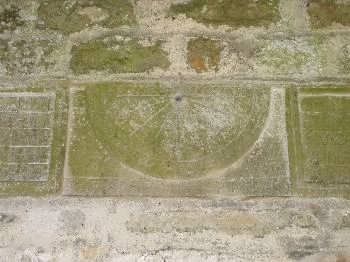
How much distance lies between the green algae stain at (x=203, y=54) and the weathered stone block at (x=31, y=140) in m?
5.15

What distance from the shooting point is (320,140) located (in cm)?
2095

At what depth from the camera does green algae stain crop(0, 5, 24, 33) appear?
23.3m

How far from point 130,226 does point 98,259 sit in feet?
4.94

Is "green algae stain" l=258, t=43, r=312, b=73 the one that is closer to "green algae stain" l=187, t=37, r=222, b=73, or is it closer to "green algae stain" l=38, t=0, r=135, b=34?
"green algae stain" l=187, t=37, r=222, b=73

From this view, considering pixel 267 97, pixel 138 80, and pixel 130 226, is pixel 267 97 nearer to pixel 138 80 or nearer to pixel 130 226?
pixel 138 80

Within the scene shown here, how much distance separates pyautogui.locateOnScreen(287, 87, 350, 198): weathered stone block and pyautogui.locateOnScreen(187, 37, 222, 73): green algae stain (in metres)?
3.24

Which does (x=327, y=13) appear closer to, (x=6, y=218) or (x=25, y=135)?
(x=25, y=135)

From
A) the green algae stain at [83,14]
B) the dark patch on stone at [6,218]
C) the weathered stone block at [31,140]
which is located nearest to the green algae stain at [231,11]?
the green algae stain at [83,14]

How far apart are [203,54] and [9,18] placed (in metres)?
8.10

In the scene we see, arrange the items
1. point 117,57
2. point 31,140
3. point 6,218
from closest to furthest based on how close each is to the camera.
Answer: point 6,218 → point 31,140 → point 117,57

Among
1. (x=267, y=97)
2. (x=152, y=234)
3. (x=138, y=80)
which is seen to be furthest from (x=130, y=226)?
(x=267, y=97)

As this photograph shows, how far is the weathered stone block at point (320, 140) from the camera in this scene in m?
20.2

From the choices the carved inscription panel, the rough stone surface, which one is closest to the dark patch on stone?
the rough stone surface

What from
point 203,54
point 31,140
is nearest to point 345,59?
point 203,54
